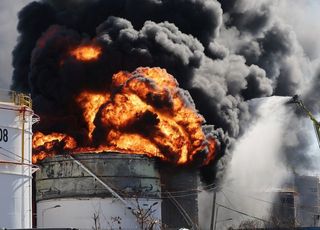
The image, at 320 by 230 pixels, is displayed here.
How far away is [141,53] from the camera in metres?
80.8

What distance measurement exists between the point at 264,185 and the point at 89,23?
3538cm

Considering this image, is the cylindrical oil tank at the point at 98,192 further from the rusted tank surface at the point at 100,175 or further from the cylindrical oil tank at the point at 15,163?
the cylindrical oil tank at the point at 15,163

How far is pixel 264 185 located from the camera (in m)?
104

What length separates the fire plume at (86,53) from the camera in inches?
3279

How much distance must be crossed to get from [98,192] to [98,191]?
11 centimetres

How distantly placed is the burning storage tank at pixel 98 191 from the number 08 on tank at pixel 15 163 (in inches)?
754

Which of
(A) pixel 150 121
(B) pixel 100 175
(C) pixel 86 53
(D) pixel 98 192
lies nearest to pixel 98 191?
(D) pixel 98 192

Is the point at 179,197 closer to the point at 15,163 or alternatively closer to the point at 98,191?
the point at 98,191

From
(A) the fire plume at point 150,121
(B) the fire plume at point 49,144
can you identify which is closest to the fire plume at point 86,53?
(A) the fire plume at point 150,121

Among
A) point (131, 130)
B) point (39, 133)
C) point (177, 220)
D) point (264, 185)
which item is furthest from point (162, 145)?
point (264, 185)

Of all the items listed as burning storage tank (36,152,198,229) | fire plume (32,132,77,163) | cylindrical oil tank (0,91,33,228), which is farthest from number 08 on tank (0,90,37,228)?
fire plume (32,132,77,163)

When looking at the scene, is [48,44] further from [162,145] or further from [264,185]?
[264,185]

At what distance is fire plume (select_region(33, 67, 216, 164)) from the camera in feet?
251

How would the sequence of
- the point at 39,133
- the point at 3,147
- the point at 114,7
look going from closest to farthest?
the point at 3,147 → the point at 39,133 → the point at 114,7
